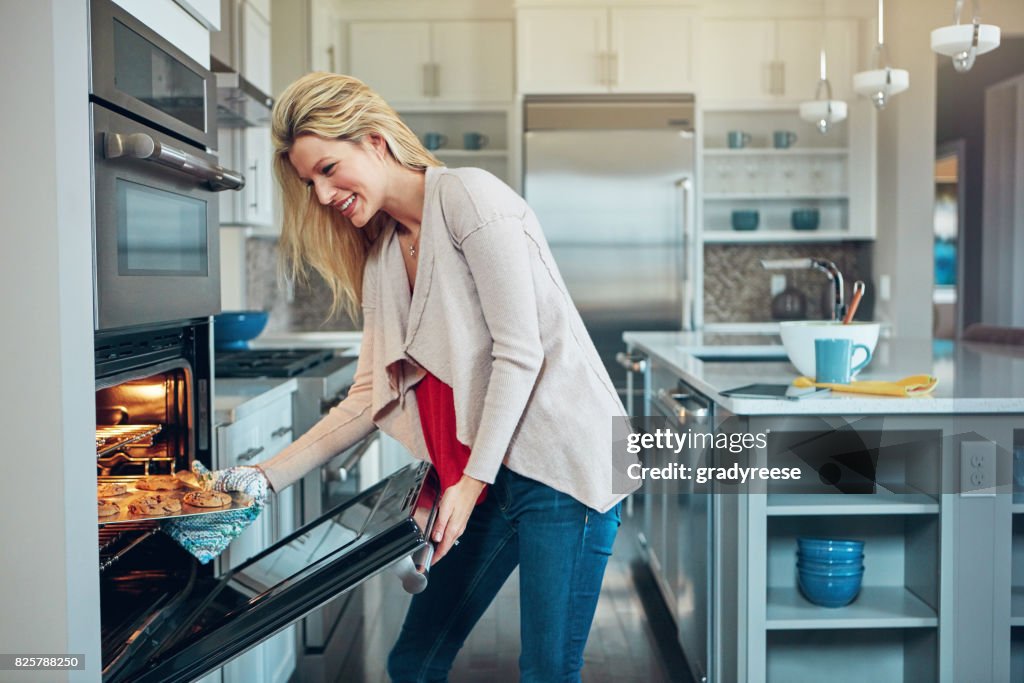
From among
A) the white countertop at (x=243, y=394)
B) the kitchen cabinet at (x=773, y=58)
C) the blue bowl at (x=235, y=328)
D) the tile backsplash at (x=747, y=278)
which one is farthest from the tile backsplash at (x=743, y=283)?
the white countertop at (x=243, y=394)

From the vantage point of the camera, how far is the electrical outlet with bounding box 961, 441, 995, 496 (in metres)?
2.08

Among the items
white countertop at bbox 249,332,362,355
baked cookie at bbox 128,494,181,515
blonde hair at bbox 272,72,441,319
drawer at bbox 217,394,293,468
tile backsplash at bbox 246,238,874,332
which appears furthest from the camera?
tile backsplash at bbox 246,238,874,332

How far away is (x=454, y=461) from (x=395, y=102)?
4.10m

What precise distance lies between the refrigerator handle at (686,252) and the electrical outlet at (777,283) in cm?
84

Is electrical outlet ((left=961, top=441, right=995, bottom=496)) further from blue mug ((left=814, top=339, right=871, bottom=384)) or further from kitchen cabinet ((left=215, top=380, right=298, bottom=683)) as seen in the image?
kitchen cabinet ((left=215, top=380, right=298, bottom=683))

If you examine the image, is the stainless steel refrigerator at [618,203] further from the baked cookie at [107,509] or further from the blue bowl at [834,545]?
the baked cookie at [107,509]

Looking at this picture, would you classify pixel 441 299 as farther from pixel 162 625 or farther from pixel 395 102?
pixel 395 102

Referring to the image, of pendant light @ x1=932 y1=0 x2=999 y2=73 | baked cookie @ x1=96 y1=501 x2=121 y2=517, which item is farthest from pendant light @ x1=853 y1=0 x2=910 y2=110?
baked cookie @ x1=96 y1=501 x2=121 y2=517

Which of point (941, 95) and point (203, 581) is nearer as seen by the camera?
point (203, 581)

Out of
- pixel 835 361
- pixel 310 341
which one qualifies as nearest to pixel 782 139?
pixel 310 341

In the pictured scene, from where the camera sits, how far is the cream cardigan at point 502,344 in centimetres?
142

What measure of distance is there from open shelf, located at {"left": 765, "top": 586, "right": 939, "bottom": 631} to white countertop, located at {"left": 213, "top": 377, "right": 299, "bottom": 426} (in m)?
1.23

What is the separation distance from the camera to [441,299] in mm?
1483

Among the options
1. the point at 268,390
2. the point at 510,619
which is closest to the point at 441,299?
the point at 268,390
